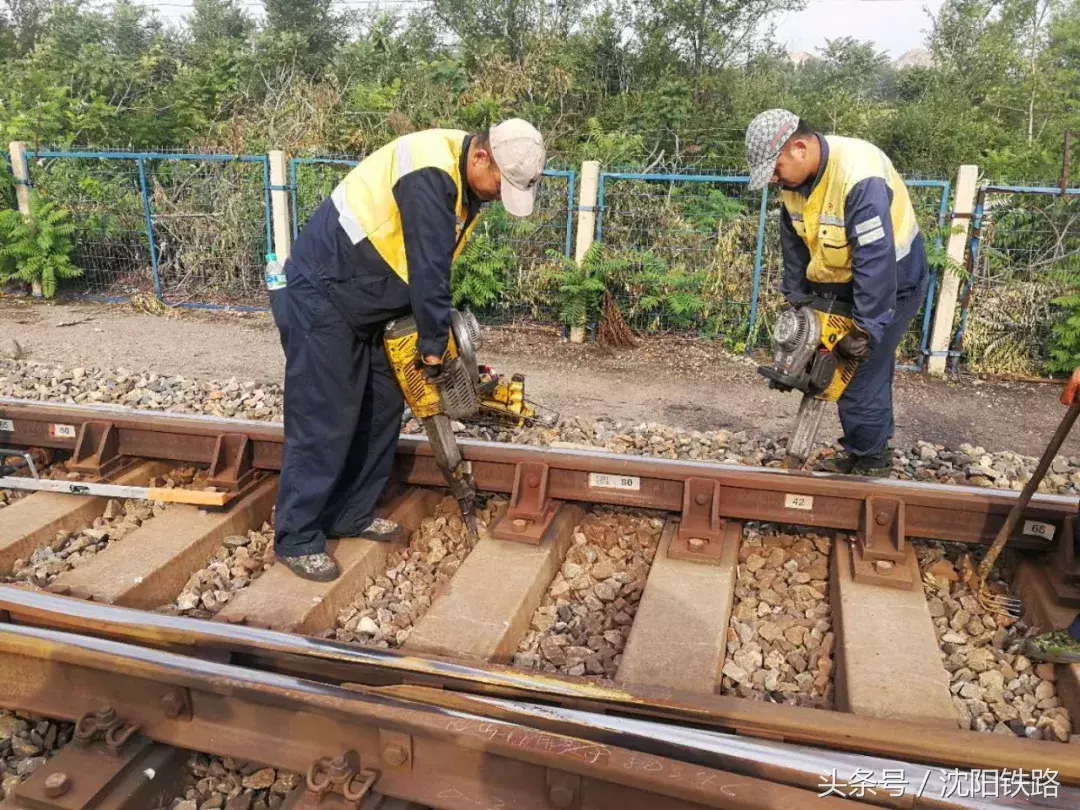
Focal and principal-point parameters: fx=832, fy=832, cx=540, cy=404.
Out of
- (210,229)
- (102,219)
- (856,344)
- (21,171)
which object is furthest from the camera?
(102,219)

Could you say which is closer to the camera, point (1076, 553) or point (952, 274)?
point (1076, 553)

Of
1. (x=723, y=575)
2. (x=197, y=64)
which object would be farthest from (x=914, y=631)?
(x=197, y=64)

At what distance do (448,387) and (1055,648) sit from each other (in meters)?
2.53

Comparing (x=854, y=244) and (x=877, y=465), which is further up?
(x=854, y=244)

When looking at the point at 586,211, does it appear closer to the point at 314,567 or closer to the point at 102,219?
the point at 314,567

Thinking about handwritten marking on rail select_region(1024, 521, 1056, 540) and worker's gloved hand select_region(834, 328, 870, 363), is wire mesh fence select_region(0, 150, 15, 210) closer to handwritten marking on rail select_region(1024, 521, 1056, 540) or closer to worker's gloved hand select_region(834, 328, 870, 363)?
worker's gloved hand select_region(834, 328, 870, 363)

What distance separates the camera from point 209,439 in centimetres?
441

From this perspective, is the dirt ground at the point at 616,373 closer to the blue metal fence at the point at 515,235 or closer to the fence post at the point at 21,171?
the blue metal fence at the point at 515,235

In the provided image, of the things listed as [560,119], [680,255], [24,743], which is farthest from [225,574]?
[560,119]

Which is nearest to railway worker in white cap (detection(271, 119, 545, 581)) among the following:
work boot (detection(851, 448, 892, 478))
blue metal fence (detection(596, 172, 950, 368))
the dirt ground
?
work boot (detection(851, 448, 892, 478))

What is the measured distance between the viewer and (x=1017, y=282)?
8836mm

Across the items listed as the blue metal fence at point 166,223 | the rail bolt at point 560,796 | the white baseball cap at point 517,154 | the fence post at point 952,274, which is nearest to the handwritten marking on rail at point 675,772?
the rail bolt at point 560,796

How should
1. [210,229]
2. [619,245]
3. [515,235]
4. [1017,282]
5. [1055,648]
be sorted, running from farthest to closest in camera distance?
[210,229], [515,235], [619,245], [1017,282], [1055,648]

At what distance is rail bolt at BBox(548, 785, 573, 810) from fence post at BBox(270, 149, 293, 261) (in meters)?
9.55
